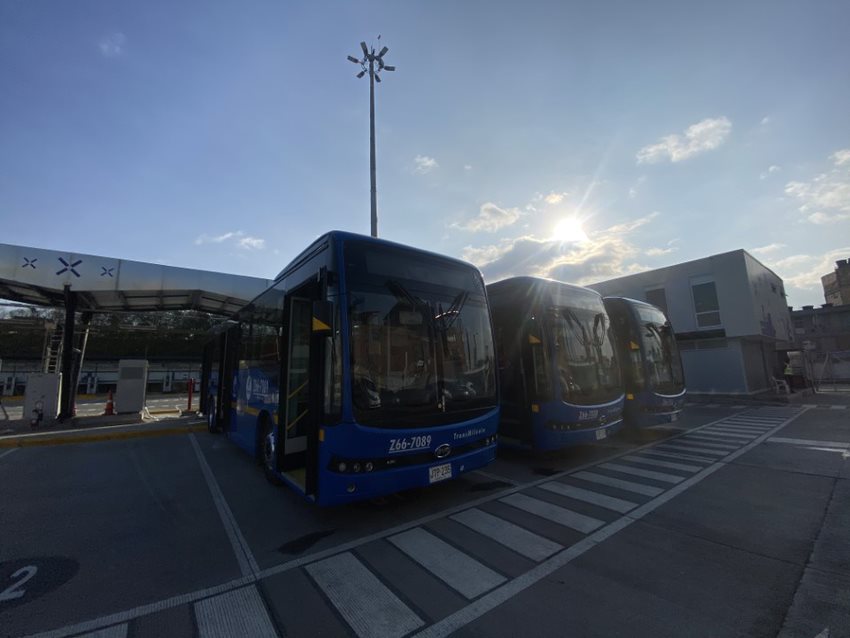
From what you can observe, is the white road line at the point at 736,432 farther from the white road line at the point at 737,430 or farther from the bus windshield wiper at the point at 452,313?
the bus windshield wiper at the point at 452,313

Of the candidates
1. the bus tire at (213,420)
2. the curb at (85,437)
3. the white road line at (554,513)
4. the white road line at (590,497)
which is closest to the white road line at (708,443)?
the white road line at (590,497)

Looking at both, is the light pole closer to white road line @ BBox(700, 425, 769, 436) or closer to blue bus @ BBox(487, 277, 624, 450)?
blue bus @ BBox(487, 277, 624, 450)

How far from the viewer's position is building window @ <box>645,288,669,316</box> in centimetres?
2381

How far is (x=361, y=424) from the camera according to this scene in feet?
13.6

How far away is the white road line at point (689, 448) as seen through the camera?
8656 millimetres

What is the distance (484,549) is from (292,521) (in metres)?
2.62

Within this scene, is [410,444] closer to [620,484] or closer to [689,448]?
[620,484]

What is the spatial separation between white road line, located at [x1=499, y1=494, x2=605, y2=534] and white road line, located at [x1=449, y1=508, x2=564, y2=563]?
555 millimetres

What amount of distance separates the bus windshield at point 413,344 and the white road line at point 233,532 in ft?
6.00

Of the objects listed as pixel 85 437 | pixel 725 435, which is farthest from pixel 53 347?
pixel 725 435

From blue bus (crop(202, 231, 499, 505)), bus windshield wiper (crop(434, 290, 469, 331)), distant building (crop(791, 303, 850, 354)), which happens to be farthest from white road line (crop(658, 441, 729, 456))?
distant building (crop(791, 303, 850, 354))

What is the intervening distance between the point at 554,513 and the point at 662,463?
418 centimetres

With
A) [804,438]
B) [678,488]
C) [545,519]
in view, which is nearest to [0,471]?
[545,519]

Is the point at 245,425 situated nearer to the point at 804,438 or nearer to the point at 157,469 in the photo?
the point at 157,469
